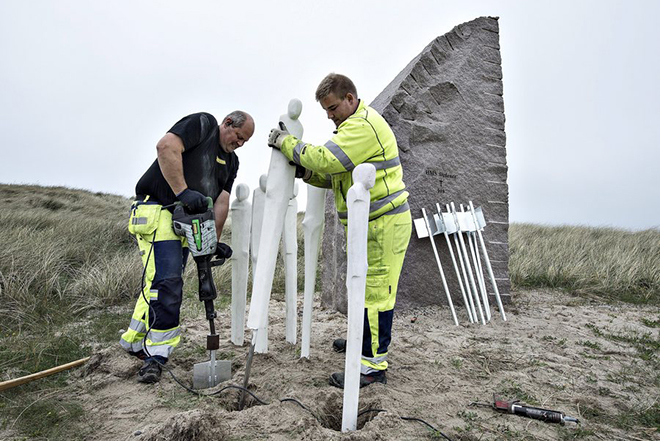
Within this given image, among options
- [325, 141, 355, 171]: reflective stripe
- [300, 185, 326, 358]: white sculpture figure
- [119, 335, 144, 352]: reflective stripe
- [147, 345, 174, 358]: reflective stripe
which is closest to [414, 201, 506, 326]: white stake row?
[300, 185, 326, 358]: white sculpture figure

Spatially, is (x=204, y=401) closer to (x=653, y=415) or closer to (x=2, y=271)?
(x=653, y=415)

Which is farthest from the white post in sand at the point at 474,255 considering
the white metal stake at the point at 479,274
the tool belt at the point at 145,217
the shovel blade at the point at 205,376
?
the tool belt at the point at 145,217

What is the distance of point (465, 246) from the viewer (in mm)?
5359

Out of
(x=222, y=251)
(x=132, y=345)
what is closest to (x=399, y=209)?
(x=222, y=251)

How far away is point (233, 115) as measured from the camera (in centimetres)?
353

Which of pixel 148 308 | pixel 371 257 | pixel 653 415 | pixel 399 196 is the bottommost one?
pixel 653 415

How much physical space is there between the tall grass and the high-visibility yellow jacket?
16.7 ft

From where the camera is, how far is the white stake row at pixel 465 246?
16.5ft

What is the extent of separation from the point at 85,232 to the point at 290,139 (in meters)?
6.87

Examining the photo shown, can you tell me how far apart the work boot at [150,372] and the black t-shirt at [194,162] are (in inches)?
46.9

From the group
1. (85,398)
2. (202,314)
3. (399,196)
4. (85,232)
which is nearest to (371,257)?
(399,196)

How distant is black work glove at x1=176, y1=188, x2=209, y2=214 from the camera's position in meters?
3.16

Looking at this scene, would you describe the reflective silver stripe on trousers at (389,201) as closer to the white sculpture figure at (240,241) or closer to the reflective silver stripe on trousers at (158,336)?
the white sculpture figure at (240,241)

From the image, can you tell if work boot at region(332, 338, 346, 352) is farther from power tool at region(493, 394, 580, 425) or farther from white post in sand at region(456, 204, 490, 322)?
white post in sand at region(456, 204, 490, 322)
